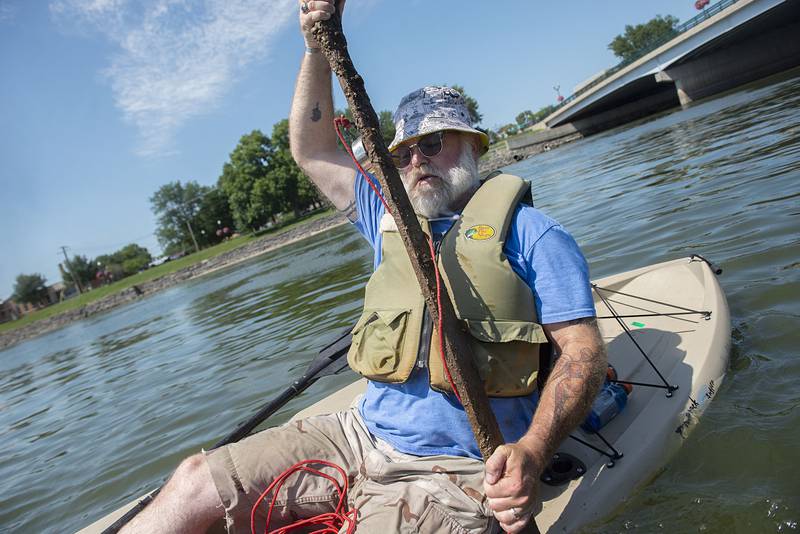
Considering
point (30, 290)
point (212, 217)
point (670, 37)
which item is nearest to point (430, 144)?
point (670, 37)

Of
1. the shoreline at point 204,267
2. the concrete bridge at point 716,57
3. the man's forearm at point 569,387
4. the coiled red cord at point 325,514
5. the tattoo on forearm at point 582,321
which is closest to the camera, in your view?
the man's forearm at point 569,387

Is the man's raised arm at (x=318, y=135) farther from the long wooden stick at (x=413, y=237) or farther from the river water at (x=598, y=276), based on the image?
the river water at (x=598, y=276)

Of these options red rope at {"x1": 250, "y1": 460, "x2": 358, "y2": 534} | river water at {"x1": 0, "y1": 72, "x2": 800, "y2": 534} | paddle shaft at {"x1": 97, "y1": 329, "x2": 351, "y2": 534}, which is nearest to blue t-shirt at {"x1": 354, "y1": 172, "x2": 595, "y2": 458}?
red rope at {"x1": 250, "y1": 460, "x2": 358, "y2": 534}

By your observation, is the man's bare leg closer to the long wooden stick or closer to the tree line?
the long wooden stick

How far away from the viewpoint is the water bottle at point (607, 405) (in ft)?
9.48

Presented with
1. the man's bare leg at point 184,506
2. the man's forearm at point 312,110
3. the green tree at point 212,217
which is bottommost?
the man's bare leg at point 184,506

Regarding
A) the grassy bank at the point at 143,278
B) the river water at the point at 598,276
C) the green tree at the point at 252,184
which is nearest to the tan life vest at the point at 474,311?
the river water at the point at 598,276

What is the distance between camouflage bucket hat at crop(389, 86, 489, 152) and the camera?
8.91 ft

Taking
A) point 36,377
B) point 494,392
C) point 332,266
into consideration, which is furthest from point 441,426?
point 36,377

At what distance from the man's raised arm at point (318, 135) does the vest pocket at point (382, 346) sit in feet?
3.54

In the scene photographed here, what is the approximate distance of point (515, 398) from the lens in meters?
2.37

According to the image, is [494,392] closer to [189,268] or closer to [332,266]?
[332,266]

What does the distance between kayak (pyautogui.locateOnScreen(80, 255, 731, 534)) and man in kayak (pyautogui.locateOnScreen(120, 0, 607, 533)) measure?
0.47 metres

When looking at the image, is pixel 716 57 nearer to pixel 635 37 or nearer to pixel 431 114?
pixel 431 114
